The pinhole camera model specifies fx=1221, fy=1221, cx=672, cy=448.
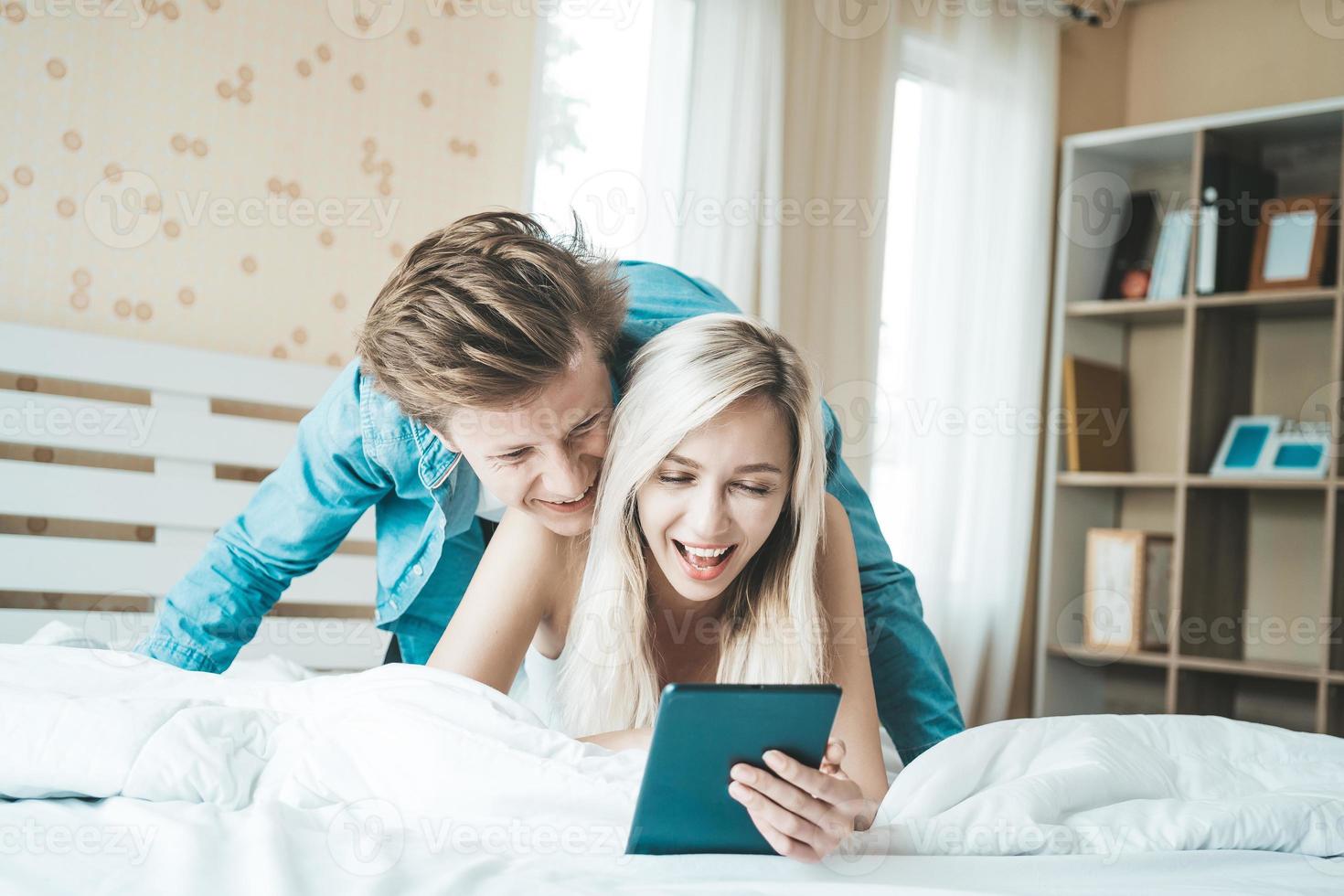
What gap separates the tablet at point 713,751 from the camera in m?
0.84

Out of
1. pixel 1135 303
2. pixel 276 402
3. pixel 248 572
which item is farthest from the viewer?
pixel 1135 303

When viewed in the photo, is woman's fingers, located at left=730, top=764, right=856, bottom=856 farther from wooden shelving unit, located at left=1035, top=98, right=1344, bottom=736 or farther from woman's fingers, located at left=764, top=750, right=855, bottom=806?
wooden shelving unit, located at left=1035, top=98, right=1344, bottom=736

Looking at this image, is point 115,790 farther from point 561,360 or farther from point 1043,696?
point 1043,696

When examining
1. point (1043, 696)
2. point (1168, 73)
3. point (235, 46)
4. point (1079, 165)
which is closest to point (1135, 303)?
point (1079, 165)

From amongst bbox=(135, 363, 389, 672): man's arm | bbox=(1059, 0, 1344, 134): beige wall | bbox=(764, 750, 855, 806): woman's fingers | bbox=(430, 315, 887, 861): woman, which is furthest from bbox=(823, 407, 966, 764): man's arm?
bbox=(1059, 0, 1344, 134): beige wall

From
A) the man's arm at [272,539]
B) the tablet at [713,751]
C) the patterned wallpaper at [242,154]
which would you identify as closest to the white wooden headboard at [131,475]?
the patterned wallpaper at [242,154]

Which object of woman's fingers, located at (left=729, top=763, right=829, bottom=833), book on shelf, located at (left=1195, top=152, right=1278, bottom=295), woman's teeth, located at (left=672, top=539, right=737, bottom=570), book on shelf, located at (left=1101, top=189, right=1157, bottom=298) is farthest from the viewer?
book on shelf, located at (left=1101, top=189, right=1157, bottom=298)

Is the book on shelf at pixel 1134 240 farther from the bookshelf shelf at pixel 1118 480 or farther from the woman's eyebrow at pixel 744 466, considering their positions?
the woman's eyebrow at pixel 744 466

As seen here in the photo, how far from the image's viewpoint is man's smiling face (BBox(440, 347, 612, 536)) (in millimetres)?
1225

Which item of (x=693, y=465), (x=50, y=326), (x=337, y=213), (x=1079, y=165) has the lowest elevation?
(x=693, y=465)

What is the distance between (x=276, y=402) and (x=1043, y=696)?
2341 millimetres

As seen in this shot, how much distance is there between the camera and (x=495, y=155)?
2574 mm

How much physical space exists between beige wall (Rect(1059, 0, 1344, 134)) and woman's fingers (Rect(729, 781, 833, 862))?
129 inches

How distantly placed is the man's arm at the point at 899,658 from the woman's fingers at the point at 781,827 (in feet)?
2.47
